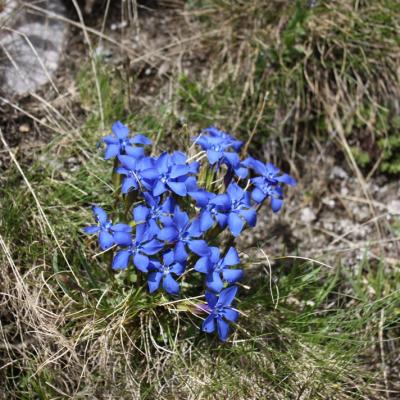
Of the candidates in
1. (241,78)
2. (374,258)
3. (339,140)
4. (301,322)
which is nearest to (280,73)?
(241,78)

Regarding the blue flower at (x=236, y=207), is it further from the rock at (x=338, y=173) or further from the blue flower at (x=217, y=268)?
the rock at (x=338, y=173)

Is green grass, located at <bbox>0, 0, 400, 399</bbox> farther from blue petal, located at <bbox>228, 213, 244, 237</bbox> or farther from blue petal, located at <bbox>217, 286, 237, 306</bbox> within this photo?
blue petal, located at <bbox>228, 213, 244, 237</bbox>

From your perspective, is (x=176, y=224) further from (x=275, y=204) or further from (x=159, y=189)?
(x=275, y=204)

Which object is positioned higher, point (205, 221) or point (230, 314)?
point (205, 221)

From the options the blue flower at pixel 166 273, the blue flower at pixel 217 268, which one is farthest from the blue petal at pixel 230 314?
the blue flower at pixel 166 273

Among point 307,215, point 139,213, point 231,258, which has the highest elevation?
point 139,213

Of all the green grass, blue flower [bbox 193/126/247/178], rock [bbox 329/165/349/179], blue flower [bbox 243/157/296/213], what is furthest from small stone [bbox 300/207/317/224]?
blue flower [bbox 193/126/247/178]

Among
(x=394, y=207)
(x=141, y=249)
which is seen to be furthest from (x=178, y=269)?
(x=394, y=207)
